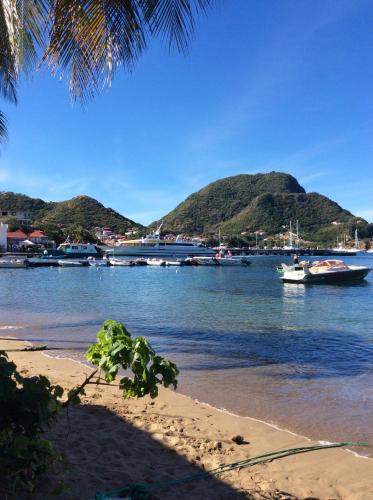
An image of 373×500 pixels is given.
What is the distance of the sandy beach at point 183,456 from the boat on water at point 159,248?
10944 centimetres

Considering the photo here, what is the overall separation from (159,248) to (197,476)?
115 metres

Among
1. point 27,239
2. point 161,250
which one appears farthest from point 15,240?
point 161,250

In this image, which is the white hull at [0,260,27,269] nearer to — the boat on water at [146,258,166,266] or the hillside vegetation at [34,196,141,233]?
the boat on water at [146,258,166,266]

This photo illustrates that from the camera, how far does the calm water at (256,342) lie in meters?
7.47

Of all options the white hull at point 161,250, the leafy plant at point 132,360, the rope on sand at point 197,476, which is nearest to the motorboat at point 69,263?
the white hull at point 161,250

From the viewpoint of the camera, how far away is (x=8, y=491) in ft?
10.7

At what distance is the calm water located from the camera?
7469 mm

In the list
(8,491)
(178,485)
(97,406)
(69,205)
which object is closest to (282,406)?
(97,406)

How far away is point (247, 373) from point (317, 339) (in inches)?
208

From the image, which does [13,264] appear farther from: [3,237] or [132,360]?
[132,360]

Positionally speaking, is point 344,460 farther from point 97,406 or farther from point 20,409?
point 20,409

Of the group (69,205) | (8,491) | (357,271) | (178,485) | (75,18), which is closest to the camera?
(8,491)

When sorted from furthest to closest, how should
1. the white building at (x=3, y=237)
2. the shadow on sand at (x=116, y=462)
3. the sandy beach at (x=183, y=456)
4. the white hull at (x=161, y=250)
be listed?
the white hull at (x=161, y=250) < the white building at (x=3, y=237) < the sandy beach at (x=183, y=456) < the shadow on sand at (x=116, y=462)

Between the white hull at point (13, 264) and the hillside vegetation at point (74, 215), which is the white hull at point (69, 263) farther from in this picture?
the hillside vegetation at point (74, 215)
